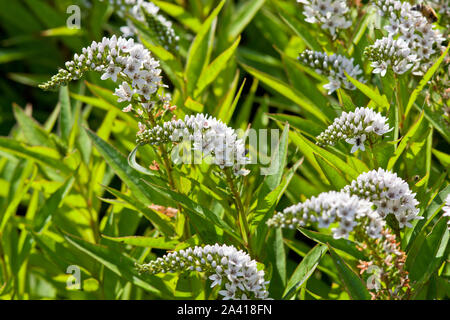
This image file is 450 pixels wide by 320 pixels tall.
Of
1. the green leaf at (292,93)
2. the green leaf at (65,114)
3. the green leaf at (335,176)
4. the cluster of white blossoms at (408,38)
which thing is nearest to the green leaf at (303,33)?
the green leaf at (292,93)

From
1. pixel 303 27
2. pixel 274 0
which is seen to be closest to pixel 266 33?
pixel 274 0

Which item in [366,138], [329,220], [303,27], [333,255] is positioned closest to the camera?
[329,220]

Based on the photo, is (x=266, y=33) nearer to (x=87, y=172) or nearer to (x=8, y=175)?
(x=87, y=172)

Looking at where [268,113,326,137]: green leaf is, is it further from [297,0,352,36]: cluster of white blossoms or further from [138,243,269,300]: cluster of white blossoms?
[138,243,269,300]: cluster of white blossoms

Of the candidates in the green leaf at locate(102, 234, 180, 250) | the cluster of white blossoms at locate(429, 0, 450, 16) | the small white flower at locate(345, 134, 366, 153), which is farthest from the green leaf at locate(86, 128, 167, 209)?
the cluster of white blossoms at locate(429, 0, 450, 16)

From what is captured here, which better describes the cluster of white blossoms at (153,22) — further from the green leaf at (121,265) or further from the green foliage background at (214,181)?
the green leaf at (121,265)

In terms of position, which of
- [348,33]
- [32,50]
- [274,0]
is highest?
[32,50]
